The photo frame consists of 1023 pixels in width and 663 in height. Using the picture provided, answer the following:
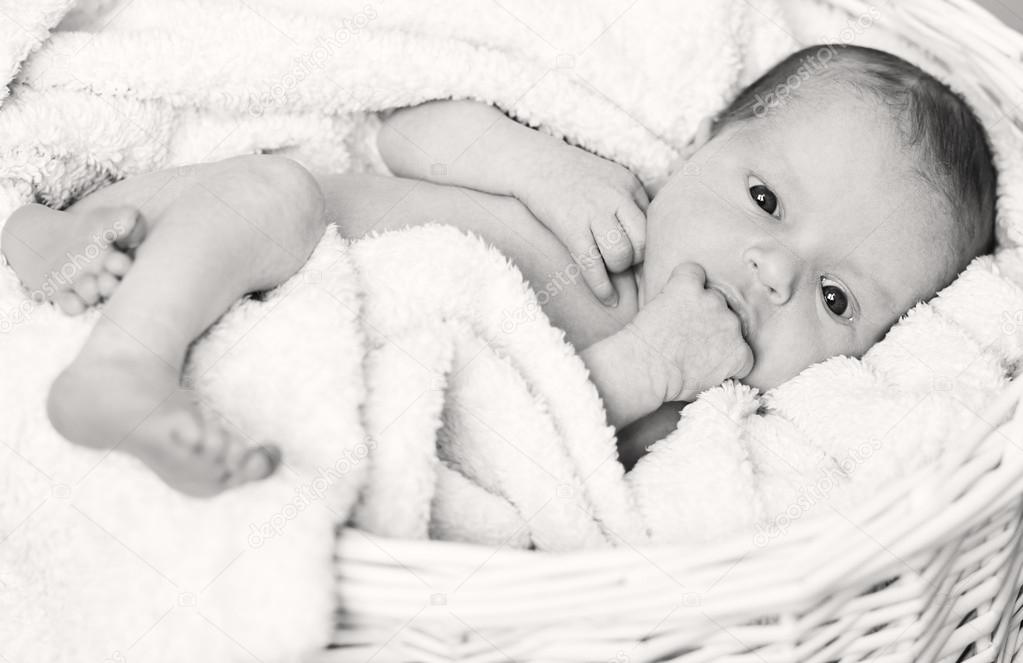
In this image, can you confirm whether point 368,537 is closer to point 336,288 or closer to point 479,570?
point 479,570

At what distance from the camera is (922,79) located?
46.1 inches

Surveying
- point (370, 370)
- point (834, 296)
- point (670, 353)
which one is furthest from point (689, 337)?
point (370, 370)

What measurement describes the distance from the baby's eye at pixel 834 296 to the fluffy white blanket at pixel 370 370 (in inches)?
2.6

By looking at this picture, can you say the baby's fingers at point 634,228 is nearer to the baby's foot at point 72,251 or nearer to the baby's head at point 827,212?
the baby's head at point 827,212

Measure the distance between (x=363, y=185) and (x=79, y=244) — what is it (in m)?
0.36

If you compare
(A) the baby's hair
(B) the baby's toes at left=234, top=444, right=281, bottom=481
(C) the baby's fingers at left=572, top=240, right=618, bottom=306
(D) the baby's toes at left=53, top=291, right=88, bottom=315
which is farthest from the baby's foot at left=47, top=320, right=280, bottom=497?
(A) the baby's hair

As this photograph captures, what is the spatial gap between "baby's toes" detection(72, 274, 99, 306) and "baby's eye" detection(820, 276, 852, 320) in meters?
0.77

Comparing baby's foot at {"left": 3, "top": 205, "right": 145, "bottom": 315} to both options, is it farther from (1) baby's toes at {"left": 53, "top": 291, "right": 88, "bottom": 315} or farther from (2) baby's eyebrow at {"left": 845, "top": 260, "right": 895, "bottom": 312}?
(2) baby's eyebrow at {"left": 845, "top": 260, "right": 895, "bottom": 312}

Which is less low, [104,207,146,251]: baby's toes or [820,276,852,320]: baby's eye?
[820,276,852,320]: baby's eye

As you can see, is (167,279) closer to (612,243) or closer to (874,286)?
(612,243)

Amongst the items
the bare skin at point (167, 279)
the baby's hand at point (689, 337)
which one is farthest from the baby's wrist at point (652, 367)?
the bare skin at point (167, 279)

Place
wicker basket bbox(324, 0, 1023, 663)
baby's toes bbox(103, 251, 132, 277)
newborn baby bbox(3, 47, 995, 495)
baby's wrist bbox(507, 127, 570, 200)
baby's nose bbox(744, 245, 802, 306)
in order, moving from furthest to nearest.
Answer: baby's wrist bbox(507, 127, 570, 200)
baby's nose bbox(744, 245, 802, 306)
newborn baby bbox(3, 47, 995, 495)
baby's toes bbox(103, 251, 132, 277)
wicker basket bbox(324, 0, 1023, 663)

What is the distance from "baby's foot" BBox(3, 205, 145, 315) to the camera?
0.79 meters

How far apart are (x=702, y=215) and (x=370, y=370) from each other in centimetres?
47
